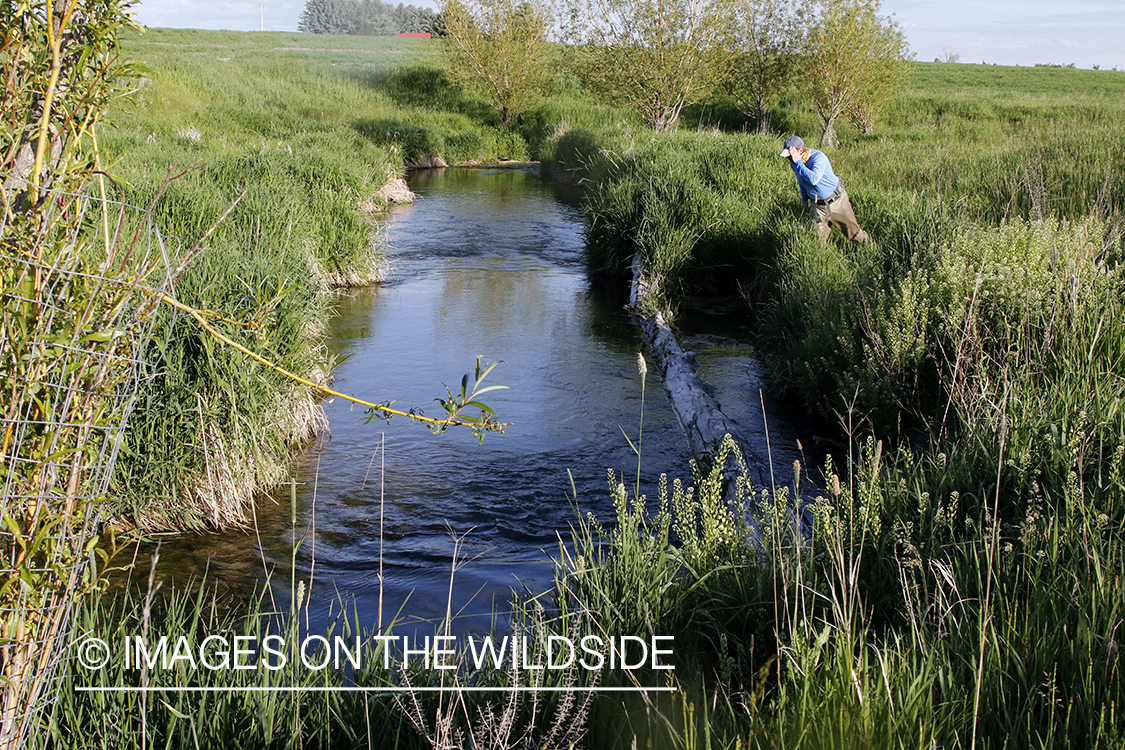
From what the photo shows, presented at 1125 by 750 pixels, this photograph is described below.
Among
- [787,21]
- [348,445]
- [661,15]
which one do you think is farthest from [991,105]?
[348,445]

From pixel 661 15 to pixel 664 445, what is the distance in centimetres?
1855

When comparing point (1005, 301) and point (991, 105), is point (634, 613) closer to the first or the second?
point (1005, 301)

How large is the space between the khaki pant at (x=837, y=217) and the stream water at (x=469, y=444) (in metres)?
1.44

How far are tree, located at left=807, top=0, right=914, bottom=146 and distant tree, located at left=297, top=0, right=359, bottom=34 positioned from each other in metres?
104

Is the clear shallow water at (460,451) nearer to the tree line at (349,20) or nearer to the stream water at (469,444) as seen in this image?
the stream water at (469,444)

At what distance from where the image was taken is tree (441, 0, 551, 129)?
30625mm

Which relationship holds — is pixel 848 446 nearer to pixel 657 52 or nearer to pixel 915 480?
pixel 915 480

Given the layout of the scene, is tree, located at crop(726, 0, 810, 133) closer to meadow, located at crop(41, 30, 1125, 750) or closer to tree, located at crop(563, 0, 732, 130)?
tree, located at crop(563, 0, 732, 130)

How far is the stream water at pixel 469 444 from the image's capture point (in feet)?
15.3

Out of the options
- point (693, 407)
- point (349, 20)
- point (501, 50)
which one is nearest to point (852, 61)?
point (501, 50)

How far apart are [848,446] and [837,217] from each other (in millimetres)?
5984

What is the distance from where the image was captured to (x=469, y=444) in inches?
257

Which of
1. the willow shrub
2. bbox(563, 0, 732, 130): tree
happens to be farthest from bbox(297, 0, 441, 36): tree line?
the willow shrub

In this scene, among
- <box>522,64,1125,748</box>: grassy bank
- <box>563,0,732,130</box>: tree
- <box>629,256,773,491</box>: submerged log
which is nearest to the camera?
<box>522,64,1125,748</box>: grassy bank
